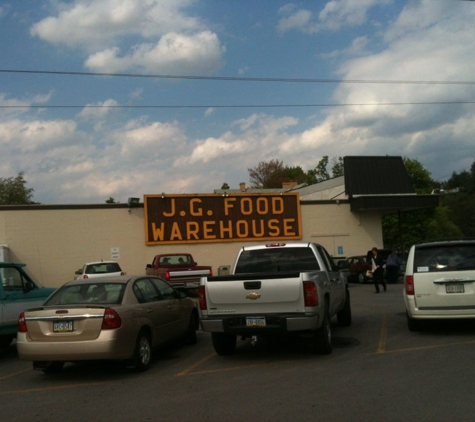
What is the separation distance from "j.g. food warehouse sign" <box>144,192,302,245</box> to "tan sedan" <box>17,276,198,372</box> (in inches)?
902

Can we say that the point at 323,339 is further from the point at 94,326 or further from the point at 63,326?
the point at 63,326

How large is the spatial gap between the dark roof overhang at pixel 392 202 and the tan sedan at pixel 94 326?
25.7m

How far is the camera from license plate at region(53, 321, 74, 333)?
873 cm

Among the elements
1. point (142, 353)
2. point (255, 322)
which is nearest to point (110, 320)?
point (142, 353)

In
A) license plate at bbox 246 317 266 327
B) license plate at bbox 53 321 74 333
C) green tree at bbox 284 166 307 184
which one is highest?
green tree at bbox 284 166 307 184

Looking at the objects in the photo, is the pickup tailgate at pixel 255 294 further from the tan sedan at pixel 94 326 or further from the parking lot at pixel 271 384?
the tan sedan at pixel 94 326

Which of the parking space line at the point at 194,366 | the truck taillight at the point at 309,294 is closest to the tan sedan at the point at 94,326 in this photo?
the parking space line at the point at 194,366

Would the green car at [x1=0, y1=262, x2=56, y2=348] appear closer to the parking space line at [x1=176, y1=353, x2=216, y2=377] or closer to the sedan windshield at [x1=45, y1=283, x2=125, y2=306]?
the sedan windshield at [x1=45, y1=283, x2=125, y2=306]

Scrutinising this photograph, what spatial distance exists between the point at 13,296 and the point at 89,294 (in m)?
2.63

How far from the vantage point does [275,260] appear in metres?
11.1

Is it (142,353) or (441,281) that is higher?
(441,281)

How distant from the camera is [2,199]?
6231 centimetres

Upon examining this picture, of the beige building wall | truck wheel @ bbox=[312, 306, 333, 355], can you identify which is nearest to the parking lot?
truck wheel @ bbox=[312, 306, 333, 355]

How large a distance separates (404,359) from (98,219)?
2505cm
